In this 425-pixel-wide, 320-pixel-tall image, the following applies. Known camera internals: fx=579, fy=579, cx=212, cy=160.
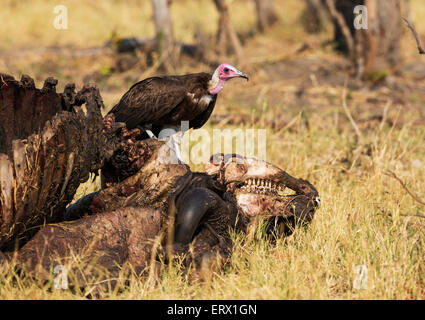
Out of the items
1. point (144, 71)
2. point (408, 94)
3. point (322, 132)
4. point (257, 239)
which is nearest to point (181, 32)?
point (144, 71)

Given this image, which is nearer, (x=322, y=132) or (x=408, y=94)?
(x=322, y=132)

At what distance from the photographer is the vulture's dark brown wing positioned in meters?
5.62

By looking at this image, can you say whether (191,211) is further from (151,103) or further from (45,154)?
(151,103)

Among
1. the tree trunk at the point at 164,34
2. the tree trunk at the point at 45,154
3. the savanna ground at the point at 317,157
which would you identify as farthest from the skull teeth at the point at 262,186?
the tree trunk at the point at 164,34

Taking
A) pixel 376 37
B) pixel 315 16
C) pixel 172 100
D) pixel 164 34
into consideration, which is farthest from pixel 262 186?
pixel 315 16

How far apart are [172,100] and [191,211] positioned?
103 inches

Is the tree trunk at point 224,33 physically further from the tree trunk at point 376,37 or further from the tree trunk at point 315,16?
the tree trunk at point 315,16

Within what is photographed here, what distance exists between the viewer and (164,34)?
36.0 ft

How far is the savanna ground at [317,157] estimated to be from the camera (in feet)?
10.4

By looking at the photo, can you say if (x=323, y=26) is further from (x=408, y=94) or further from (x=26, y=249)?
(x=26, y=249)

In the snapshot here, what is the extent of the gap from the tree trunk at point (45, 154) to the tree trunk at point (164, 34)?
23.1 ft

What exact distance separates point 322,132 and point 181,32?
10271 millimetres

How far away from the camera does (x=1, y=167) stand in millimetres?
2879
